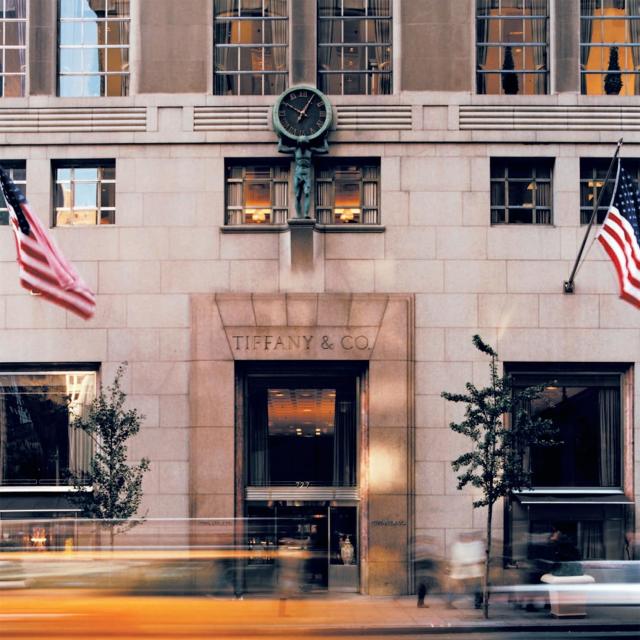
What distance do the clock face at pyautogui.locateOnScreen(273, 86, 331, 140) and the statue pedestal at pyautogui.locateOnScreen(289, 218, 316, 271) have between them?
2.18m

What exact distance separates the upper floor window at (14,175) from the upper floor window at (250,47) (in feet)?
17.0

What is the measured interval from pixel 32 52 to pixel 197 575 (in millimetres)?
21090

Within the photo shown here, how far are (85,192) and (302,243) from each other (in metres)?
5.63

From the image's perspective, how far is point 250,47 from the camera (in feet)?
92.6

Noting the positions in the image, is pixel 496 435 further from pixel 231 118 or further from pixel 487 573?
pixel 231 118

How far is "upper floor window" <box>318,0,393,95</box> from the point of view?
28.1m

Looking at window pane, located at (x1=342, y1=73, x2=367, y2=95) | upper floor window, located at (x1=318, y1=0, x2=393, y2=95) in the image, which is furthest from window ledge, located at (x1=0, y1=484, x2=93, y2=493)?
window pane, located at (x1=342, y1=73, x2=367, y2=95)

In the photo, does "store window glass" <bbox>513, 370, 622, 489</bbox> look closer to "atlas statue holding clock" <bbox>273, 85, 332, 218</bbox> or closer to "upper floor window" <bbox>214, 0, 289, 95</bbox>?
"atlas statue holding clock" <bbox>273, 85, 332, 218</bbox>

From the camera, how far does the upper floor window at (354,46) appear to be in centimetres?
2814

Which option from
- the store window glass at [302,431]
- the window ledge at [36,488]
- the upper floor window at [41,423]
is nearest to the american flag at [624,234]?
the store window glass at [302,431]

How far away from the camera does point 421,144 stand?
90.5 feet

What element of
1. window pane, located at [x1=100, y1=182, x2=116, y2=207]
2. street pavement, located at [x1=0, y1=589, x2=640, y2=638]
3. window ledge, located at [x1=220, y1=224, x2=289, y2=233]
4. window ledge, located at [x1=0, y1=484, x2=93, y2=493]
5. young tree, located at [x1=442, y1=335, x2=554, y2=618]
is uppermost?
window pane, located at [x1=100, y1=182, x2=116, y2=207]

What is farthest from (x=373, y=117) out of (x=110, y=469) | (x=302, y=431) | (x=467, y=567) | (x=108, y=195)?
(x=467, y=567)

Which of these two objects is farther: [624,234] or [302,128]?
[302,128]
